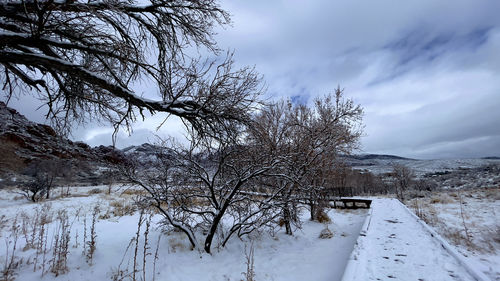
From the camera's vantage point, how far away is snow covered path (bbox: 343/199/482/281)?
10.1ft

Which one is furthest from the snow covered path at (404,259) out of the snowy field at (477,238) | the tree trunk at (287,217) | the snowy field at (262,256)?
the tree trunk at (287,217)

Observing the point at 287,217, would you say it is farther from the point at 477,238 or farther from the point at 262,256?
the point at 477,238

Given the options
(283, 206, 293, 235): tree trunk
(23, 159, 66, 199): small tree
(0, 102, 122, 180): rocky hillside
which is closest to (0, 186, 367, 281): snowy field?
(283, 206, 293, 235): tree trunk

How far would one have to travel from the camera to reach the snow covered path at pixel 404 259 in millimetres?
3076

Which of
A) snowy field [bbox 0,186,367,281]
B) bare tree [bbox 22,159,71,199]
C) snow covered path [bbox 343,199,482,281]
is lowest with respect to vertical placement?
snowy field [bbox 0,186,367,281]

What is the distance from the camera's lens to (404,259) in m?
3.72

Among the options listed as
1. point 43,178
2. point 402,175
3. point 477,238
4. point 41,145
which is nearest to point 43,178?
point 43,178

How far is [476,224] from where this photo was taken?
7.34 m

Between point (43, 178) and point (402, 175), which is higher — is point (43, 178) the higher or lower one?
the higher one

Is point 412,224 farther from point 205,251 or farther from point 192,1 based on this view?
point 192,1

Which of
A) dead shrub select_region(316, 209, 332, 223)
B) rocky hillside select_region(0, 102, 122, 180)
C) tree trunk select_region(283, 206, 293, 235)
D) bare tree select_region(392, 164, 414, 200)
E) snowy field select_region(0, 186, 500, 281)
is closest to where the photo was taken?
snowy field select_region(0, 186, 500, 281)

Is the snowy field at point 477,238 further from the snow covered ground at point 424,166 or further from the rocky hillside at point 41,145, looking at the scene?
the snow covered ground at point 424,166

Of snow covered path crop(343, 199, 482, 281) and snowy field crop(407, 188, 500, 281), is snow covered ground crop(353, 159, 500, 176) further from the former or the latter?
snow covered path crop(343, 199, 482, 281)

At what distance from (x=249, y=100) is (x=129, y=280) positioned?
12.6 ft
